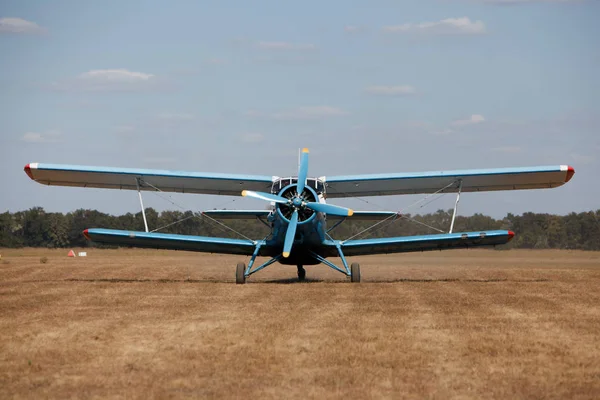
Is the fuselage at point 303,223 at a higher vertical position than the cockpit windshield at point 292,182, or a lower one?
lower

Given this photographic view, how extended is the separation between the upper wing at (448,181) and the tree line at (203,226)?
30.8 meters

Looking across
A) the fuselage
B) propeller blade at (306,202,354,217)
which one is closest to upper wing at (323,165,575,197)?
the fuselage

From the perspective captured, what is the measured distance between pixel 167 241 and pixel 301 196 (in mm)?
3736

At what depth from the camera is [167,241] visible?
21625 mm

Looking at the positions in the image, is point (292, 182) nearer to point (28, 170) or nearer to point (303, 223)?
point (303, 223)

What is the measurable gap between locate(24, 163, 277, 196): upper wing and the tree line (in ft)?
105

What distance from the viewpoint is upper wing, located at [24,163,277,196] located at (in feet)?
72.0

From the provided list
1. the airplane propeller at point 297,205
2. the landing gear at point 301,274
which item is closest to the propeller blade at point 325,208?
the airplane propeller at point 297,205

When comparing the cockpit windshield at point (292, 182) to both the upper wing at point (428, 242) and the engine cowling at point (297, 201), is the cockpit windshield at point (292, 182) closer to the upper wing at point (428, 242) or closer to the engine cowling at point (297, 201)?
the engine cowling at point (297, 201)

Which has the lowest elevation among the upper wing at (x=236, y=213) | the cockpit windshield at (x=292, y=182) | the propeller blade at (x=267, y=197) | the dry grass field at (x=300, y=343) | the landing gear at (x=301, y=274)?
the dry grass field at (x=300, y=343)

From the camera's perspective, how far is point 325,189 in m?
21.9

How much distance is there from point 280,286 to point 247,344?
9661 millimetres

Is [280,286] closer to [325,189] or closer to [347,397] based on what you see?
[325,189]

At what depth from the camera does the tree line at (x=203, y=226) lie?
199ft
